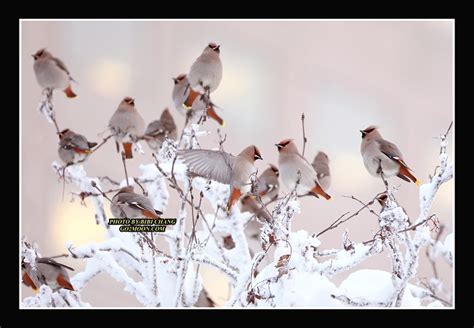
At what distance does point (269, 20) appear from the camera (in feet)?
12.1

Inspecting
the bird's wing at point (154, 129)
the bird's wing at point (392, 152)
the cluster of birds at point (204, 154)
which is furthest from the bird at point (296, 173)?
the bird's wing at point (154, 129)

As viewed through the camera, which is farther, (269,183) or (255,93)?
(255,93)

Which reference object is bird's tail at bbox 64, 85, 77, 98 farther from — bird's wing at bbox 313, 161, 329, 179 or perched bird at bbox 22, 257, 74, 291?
bird's wing at bbox 313, 161, 329, 179

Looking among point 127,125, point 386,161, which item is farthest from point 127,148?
point 386,161

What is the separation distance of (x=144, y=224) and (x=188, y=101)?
2.29 feet

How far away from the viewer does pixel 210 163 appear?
11.2 feet

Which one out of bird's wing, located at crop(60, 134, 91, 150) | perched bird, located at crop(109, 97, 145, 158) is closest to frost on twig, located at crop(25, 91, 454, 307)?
bird's wing, located at crop(60, 134, 91, 150)

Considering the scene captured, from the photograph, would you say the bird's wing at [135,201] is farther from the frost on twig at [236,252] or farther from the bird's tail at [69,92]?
the bird's tail at [69,92]

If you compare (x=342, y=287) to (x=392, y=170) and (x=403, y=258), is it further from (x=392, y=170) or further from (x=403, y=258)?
(x=392, y=170)

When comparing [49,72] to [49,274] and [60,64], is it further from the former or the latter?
[49,274]

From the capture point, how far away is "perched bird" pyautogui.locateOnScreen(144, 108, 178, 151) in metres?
3.64

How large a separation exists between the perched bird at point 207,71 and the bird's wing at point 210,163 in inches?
18.2

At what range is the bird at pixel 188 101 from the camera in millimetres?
3707

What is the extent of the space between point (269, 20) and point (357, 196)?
1.05 meters
